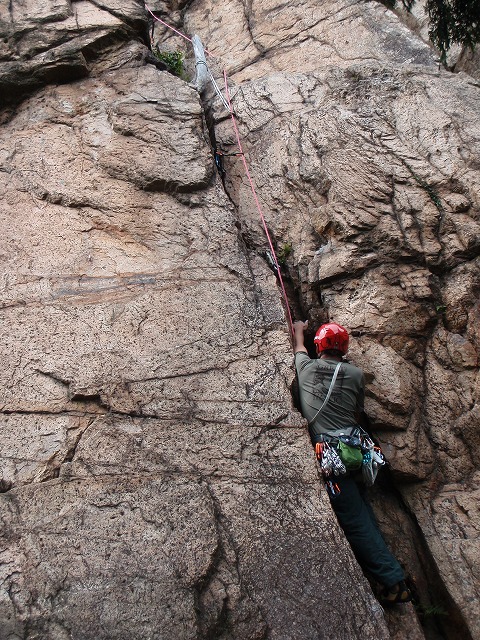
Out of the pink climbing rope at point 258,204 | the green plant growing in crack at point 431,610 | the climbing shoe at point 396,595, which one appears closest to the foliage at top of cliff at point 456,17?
the pink climbing rope at point 258,204

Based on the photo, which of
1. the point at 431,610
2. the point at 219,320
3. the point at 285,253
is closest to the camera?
the point at 431,610

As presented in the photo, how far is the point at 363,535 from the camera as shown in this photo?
4.76 metres

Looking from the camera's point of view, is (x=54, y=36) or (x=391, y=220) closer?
(x=391, y=220)

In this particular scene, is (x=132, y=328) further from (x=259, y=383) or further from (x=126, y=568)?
(x=126, y=568)

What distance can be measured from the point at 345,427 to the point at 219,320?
57.6 inches

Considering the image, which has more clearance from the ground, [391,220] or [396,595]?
[391,220]

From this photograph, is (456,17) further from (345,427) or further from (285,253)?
(345,427)

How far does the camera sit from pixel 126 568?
13.3ft

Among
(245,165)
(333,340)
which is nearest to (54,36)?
(245,165)

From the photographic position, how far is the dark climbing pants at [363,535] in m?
4.67

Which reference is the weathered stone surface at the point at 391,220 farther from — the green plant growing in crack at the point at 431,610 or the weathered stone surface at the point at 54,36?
the weathered stone surface at the point at 54,36

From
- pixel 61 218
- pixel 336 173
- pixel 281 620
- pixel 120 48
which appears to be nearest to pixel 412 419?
pixel 281 620

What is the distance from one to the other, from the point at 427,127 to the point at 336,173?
1170 mm

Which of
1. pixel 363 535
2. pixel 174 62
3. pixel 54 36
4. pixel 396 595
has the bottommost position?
pixel 396 595
